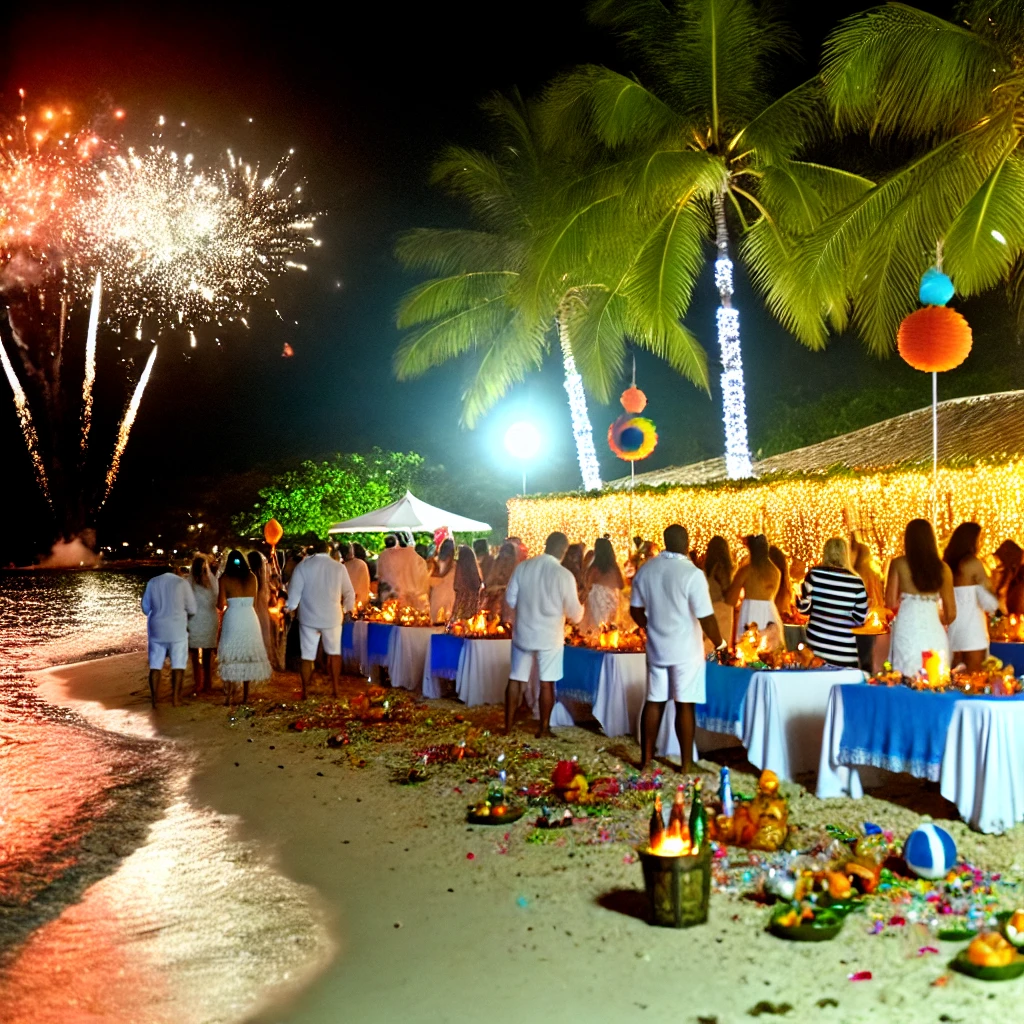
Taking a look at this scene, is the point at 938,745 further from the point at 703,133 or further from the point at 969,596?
the point at 703,133

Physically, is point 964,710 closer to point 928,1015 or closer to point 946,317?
point 928,1015

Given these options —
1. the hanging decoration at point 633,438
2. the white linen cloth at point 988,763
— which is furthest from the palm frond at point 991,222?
the hanging decoration at point 633,438

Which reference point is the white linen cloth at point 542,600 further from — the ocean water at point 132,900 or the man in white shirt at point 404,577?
the man in white shirt at point 404,577

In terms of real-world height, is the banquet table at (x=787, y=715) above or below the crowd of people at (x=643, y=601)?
below

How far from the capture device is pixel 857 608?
29.5 ft

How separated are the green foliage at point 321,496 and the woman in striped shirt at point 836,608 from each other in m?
28.0

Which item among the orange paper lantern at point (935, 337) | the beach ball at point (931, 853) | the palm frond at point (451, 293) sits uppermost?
the palm frond at point (451, 293)

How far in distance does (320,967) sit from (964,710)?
4.11 metres

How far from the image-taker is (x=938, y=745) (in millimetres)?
7383

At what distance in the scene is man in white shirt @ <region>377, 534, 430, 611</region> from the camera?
1622cm

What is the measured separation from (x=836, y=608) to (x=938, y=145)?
857cm

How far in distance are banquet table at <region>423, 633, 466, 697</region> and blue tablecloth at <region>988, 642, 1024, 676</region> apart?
17.7 feet

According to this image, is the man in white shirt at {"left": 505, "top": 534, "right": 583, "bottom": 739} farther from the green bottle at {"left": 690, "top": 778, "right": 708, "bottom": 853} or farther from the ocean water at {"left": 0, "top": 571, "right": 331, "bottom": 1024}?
the green bottle at {"left": 690, "top": 778, "right": 708, "bottom": 853}

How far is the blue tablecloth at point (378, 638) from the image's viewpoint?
15031 millimetres
